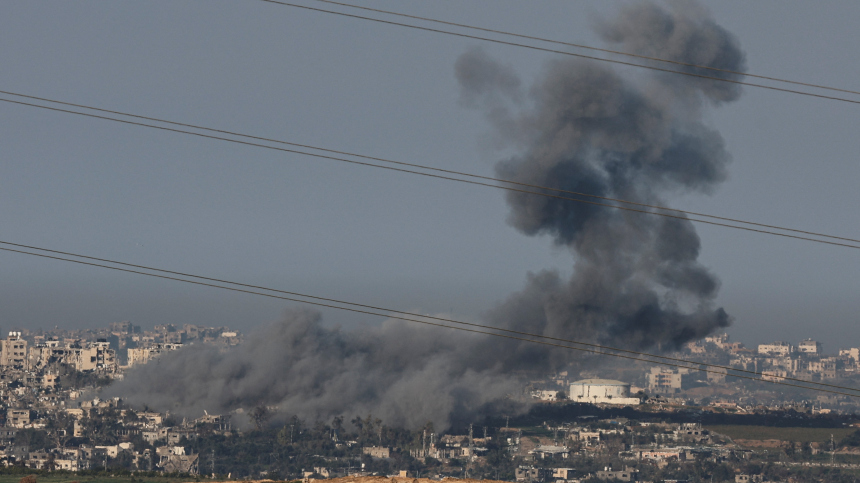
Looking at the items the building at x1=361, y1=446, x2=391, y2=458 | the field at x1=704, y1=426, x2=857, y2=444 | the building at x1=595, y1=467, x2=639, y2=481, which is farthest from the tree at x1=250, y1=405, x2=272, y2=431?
the field at x1=704, y1=426, x2=857, y2=444

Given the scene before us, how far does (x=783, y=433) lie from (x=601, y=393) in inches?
1593

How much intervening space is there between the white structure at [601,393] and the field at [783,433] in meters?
24.9

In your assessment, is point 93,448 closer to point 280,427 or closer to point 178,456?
point 178,456

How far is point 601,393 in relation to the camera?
17188cm

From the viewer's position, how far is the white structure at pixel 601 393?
16712 cm

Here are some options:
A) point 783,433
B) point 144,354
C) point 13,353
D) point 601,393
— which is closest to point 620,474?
point 783,433

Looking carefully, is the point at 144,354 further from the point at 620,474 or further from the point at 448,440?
the point at 620,474

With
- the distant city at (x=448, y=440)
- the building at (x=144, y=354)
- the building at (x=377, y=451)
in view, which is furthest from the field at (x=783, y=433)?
the building at (x=144, y=354)

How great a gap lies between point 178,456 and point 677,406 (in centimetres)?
9101

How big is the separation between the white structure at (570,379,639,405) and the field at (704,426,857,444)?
81.7ft

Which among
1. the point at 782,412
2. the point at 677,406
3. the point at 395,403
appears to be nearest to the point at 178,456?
the point at 395,403

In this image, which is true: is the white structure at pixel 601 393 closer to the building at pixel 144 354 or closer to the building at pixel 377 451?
the building at pixel 377 451

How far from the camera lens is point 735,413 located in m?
156

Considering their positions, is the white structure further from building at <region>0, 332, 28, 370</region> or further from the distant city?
building at <region>0, 332, 28, 370</region>
